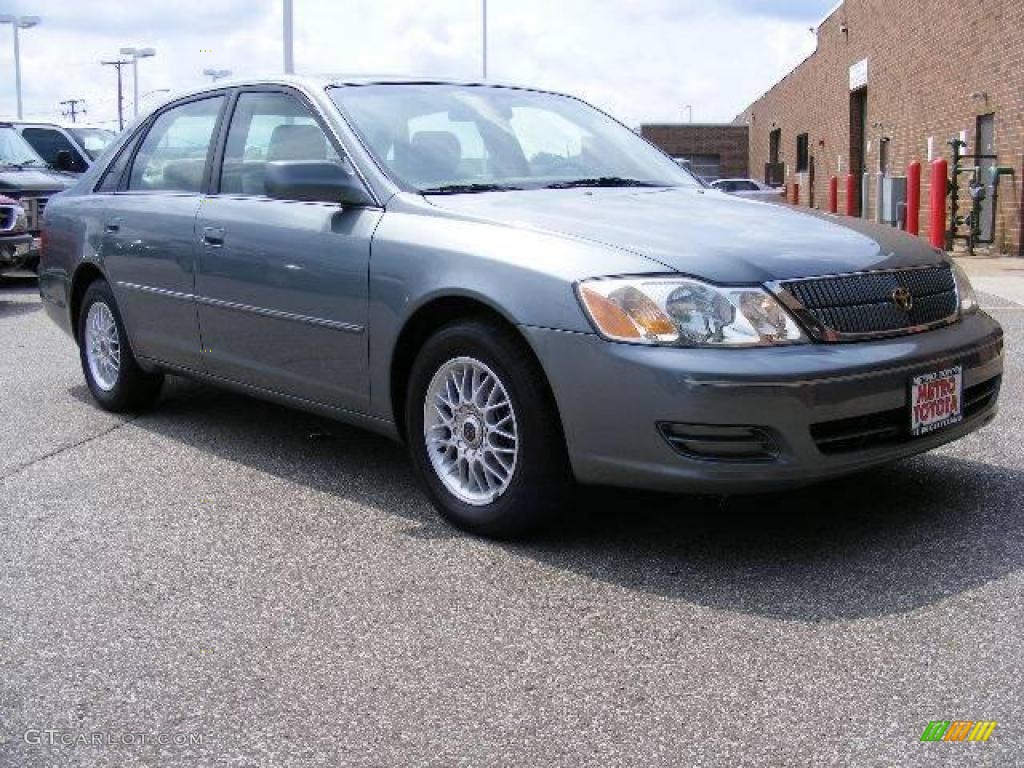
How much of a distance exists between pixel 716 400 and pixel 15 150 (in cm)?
1482

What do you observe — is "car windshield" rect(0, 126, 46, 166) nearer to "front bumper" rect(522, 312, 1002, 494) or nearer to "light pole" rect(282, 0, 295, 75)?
"light pole" rect(282, 0, 295, 75)

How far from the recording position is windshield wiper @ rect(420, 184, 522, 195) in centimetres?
479

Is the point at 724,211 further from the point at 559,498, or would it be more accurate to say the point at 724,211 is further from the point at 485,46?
the point at 485,46

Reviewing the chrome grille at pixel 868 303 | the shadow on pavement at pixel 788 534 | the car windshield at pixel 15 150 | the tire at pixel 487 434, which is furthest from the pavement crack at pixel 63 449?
the car windshield at pixel 15 150

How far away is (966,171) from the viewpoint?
2055 centimetres

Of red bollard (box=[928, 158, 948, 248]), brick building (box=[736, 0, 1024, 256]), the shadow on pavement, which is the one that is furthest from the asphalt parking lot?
brick building (box=[736, 0, 1024, 256])

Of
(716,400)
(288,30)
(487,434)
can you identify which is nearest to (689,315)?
(716,400)

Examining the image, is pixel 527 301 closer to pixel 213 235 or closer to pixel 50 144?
pixel 213 235

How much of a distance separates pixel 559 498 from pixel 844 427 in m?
0.92

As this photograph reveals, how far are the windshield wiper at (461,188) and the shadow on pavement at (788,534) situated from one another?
117 centimetres

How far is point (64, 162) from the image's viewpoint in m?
16.5

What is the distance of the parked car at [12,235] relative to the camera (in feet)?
43.5

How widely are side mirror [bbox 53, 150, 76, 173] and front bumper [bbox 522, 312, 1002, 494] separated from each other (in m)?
13.8

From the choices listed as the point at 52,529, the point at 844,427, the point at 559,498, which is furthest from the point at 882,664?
the point at 52,529
